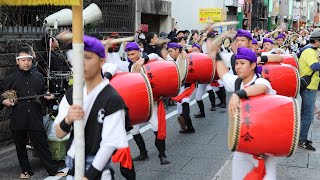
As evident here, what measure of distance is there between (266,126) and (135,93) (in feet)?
5.33

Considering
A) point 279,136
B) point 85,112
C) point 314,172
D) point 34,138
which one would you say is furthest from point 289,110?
point 34,138

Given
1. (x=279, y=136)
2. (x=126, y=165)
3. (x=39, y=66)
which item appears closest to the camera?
(x=126, y=165)

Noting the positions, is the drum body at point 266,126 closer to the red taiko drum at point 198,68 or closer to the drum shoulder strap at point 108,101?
the drum shoulder strap at point 108,101

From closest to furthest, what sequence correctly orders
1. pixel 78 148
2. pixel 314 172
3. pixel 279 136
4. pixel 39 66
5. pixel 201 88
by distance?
pixel 78 148, pixel 279 136, pixel 314 172, pixel 39 66, pixel 201 88

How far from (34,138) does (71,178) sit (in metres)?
2.99

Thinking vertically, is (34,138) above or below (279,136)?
below

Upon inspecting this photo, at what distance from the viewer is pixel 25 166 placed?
5664 mm

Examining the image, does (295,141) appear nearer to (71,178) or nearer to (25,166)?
(71,178)

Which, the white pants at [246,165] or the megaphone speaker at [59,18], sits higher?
the megaphone speaker at [59,18]

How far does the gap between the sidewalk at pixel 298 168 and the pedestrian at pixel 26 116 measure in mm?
2141

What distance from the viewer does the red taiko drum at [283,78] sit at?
600 centimetres

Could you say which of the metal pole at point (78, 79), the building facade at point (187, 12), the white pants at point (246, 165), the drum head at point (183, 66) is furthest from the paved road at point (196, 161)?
the building facade at point (187, 12)

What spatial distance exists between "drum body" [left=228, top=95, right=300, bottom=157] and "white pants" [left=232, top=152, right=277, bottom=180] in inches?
10.6

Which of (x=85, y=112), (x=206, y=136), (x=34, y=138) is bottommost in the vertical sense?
(x=206, y=136)
